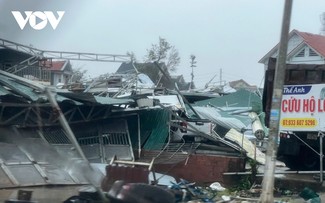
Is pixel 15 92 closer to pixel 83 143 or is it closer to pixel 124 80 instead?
pixel 83 143

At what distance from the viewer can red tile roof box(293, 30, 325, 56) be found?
42.2 m

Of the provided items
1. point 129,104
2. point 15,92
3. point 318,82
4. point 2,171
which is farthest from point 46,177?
A: point 318,82

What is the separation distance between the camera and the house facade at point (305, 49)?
41.6 meters

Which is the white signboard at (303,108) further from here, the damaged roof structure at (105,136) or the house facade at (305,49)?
the house facade at (305,49)

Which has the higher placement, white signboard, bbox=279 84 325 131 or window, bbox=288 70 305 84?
window, bbox=288 70 305 84

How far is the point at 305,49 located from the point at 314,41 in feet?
4.44

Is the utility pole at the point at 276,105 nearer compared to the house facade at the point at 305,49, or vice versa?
the utility pole at the point at 276,105

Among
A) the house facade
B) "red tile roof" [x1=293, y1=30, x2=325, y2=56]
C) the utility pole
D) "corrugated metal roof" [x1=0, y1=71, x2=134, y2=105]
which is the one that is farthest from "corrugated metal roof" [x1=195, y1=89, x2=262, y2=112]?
"red tile roof" [x1=293, y1=30, x2=325, y2=56]

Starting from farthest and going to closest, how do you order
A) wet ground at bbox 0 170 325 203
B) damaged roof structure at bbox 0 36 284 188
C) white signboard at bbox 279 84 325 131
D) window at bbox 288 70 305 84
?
window at bbox 288 70 305 84, white signboard at bbox 279 84 325 131, damaged roof structure at bbox 0 36 284 188, wet ground at bbox 0 170 325 203

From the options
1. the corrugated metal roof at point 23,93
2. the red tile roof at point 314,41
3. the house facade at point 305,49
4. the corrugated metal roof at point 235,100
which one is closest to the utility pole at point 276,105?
the corrugated metal roof at point 23,93

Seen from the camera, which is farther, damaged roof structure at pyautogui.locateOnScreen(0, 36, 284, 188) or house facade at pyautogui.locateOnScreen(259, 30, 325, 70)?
house facade at pyautogui.locateOnScreen(259, 30, 325, 70)

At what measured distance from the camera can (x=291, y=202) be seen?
13164 millimetres

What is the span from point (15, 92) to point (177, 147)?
5.08 meters

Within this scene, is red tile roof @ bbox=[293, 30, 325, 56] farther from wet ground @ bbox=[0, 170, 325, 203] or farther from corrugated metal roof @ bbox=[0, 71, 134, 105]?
corrugated metal roof @ bbox=[0, 71, 134, 105]
